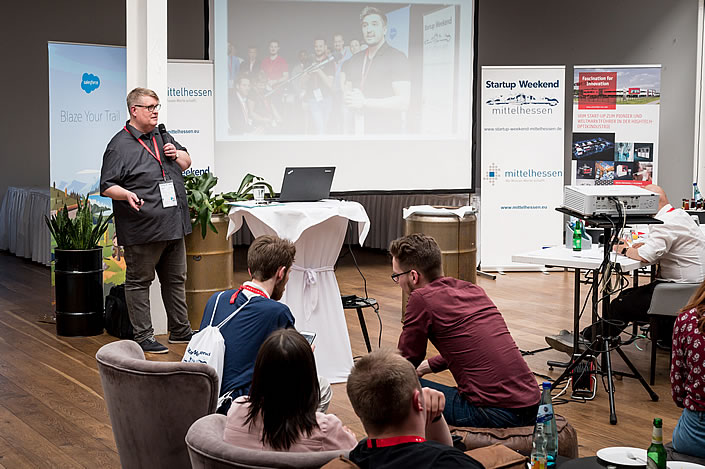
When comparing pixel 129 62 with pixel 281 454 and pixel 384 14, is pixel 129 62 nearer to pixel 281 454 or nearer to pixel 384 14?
pixel 384 14

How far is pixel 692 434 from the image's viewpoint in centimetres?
268

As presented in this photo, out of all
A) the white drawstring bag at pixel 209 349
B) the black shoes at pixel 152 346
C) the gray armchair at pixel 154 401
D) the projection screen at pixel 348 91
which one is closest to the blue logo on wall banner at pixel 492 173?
the projection screen at pixel 348 91

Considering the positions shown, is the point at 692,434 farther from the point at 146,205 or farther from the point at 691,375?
the point at 146,205

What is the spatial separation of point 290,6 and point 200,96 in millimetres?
1261

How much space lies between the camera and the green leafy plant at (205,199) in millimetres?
5664

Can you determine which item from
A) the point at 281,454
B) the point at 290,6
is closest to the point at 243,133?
the point at 290,6

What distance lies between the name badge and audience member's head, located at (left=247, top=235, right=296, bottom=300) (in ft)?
7.08

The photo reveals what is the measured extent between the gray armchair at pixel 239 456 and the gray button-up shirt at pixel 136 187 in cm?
331

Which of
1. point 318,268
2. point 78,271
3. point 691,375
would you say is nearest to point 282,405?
point 691,375

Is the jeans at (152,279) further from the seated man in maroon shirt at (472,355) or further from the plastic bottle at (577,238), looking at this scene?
the seated man in maroon shirt at (472,355)

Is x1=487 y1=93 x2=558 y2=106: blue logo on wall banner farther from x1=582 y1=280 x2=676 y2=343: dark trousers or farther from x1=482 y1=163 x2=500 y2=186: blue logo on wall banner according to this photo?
x1=582 y1=280 x2=676 y2=343: dark trousers

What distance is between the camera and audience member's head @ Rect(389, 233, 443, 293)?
3117 millimetres

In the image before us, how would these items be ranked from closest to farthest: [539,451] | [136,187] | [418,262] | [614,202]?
[539,451] < [418,262] < [614,202] < [136,187]

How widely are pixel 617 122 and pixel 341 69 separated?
2.88 meters
